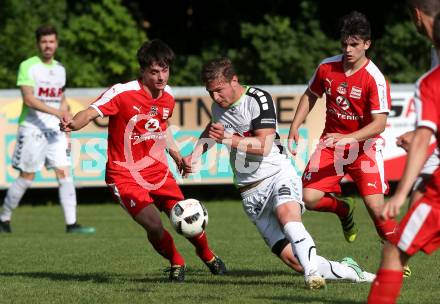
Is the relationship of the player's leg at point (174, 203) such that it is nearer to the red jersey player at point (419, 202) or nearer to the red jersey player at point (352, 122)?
the red jersey player at point (352, 122)

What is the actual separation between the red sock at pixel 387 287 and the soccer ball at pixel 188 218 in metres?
2.52

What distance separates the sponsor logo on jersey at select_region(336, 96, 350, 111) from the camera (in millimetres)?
8938

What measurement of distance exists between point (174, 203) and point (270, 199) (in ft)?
3.14

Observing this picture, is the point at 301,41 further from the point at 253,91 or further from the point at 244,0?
the point at 253,91

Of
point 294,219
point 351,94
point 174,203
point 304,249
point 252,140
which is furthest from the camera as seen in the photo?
point 351,94

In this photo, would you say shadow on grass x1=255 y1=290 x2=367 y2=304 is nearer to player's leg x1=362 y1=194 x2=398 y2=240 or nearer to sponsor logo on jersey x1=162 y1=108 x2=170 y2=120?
player's leg x1=362 y1=194 x2=398 y2=240

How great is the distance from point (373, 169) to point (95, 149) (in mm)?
6672

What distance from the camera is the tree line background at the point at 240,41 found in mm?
19406

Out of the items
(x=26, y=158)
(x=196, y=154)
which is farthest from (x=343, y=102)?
(x=26, y=158)

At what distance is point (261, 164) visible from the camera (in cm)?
816

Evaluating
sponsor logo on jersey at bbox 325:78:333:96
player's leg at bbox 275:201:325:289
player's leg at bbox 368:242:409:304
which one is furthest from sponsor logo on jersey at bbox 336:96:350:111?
player's leg at bbox 368:242:409:304

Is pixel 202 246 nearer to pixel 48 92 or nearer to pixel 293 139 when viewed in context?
pixel 293 139

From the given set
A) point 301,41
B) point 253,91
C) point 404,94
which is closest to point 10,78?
point 301,41

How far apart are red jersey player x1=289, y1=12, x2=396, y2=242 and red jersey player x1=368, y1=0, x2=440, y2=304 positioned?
2.68 m
